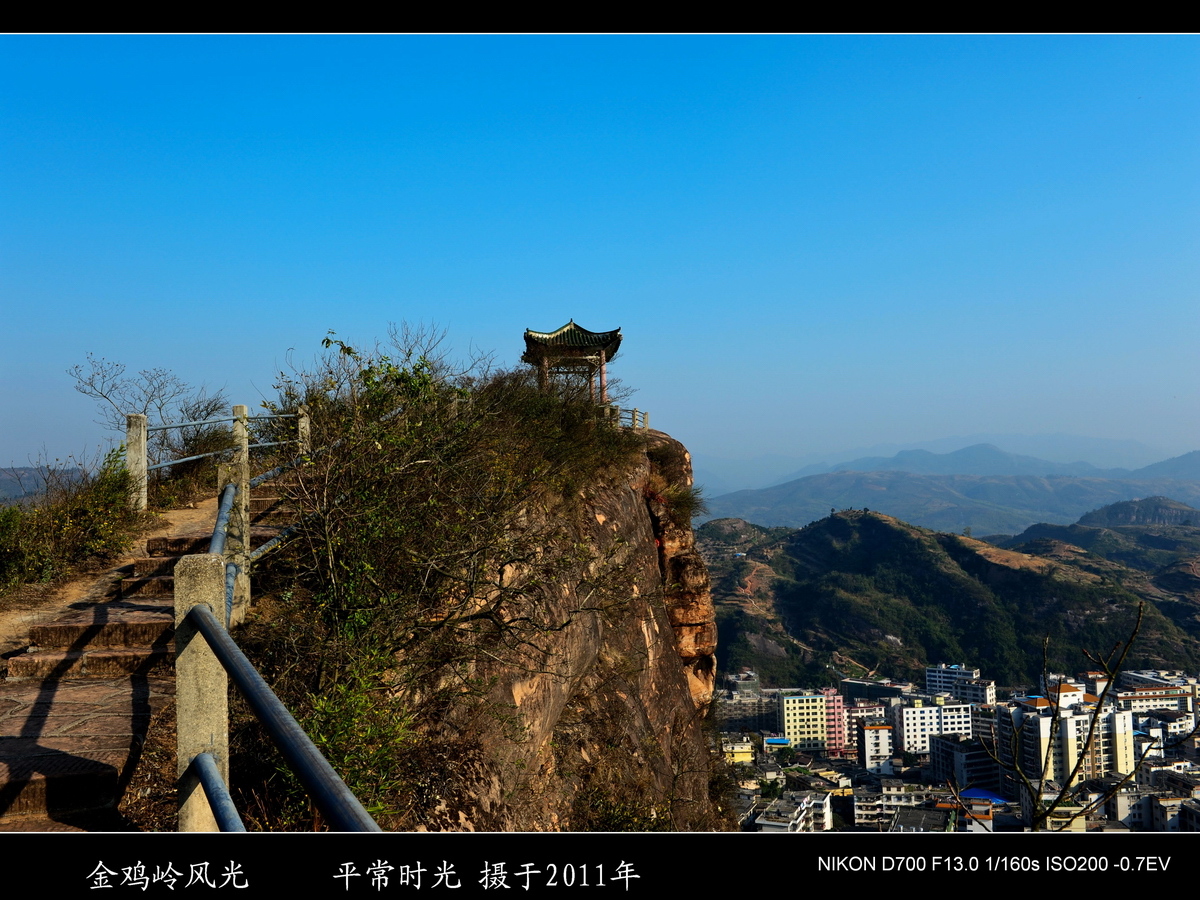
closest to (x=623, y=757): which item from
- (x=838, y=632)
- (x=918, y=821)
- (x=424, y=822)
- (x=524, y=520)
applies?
(x=524, y=520)

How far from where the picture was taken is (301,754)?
138 centimetres

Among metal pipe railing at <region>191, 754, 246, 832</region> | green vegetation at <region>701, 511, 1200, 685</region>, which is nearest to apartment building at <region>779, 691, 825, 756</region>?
green vegetation at <region>701, 511, 1200, 685</region>

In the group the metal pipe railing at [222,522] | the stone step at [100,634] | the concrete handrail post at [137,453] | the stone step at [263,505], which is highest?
the concrete handrail post at [137,453]

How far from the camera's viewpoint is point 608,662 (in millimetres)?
10000

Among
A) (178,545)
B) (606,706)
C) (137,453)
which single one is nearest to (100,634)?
(178,545)

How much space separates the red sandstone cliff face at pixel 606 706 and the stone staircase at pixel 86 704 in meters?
1.62

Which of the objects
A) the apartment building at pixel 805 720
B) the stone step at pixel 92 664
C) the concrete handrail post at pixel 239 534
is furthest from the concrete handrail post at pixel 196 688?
the apartment building at pixel 805 720

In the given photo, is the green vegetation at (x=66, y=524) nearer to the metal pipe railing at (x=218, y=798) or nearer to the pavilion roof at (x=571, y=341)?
the metal pipe railing at (x=218, y=798)

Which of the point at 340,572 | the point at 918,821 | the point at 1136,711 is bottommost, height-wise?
the point at 1136,711

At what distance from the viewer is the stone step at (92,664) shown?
413cm

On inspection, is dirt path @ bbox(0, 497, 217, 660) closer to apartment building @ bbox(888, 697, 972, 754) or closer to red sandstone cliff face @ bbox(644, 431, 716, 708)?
red sandstone cliff face @ bbox(644, 431, 716, 708)

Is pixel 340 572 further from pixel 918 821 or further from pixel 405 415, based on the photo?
pixel 918 821
